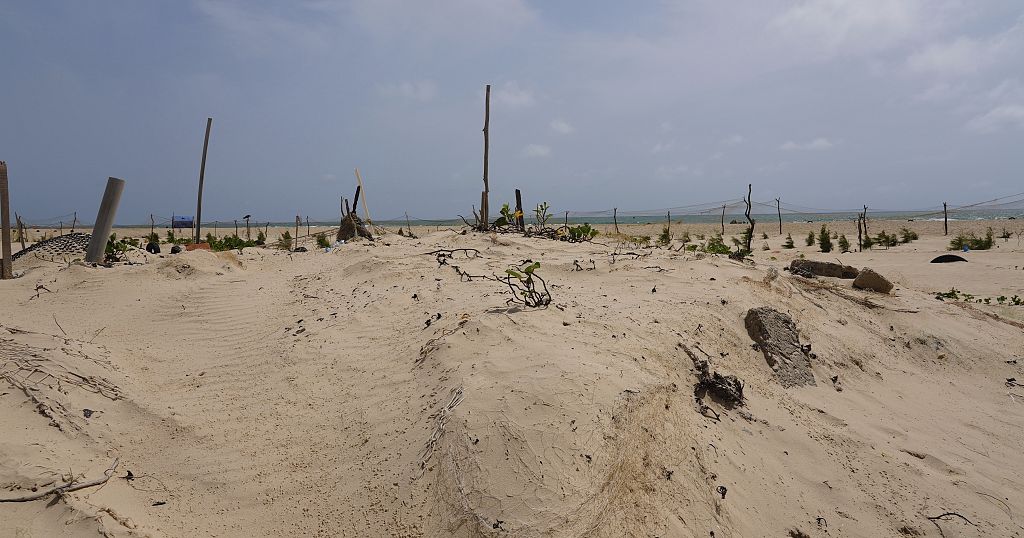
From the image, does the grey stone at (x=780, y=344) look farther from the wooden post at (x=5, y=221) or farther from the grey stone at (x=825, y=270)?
the wooden post at (x=5, y=221)

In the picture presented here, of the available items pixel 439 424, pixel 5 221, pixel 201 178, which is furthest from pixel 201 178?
pixel 439 424

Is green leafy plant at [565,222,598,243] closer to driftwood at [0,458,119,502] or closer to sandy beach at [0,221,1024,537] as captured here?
sandy beach at [0,221,1024,537]

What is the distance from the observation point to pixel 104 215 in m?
7.20

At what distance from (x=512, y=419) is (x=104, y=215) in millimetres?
7587

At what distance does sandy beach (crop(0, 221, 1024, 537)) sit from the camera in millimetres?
2172

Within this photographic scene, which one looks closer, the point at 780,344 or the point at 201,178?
the point at 780,344

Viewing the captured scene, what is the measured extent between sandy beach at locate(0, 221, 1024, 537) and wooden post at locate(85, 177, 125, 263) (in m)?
2.64

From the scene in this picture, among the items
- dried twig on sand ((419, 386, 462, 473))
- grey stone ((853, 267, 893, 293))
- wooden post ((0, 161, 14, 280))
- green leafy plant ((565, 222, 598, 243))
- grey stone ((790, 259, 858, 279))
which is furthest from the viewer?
green leafy plant ((565, 222, 598, 243))

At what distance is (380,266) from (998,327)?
20.5 feet

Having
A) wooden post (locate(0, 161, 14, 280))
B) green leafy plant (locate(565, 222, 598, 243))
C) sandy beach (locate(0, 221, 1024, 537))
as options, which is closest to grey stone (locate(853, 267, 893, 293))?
sandy beach (locate(0, 221, 1024, 537))

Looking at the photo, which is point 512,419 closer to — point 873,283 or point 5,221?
point 873,283

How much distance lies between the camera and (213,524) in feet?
7.57

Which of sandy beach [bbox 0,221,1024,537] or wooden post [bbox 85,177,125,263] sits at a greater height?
wooden post [bbox 85,177,125,263]

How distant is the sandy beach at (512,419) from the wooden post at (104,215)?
8.66 feet
